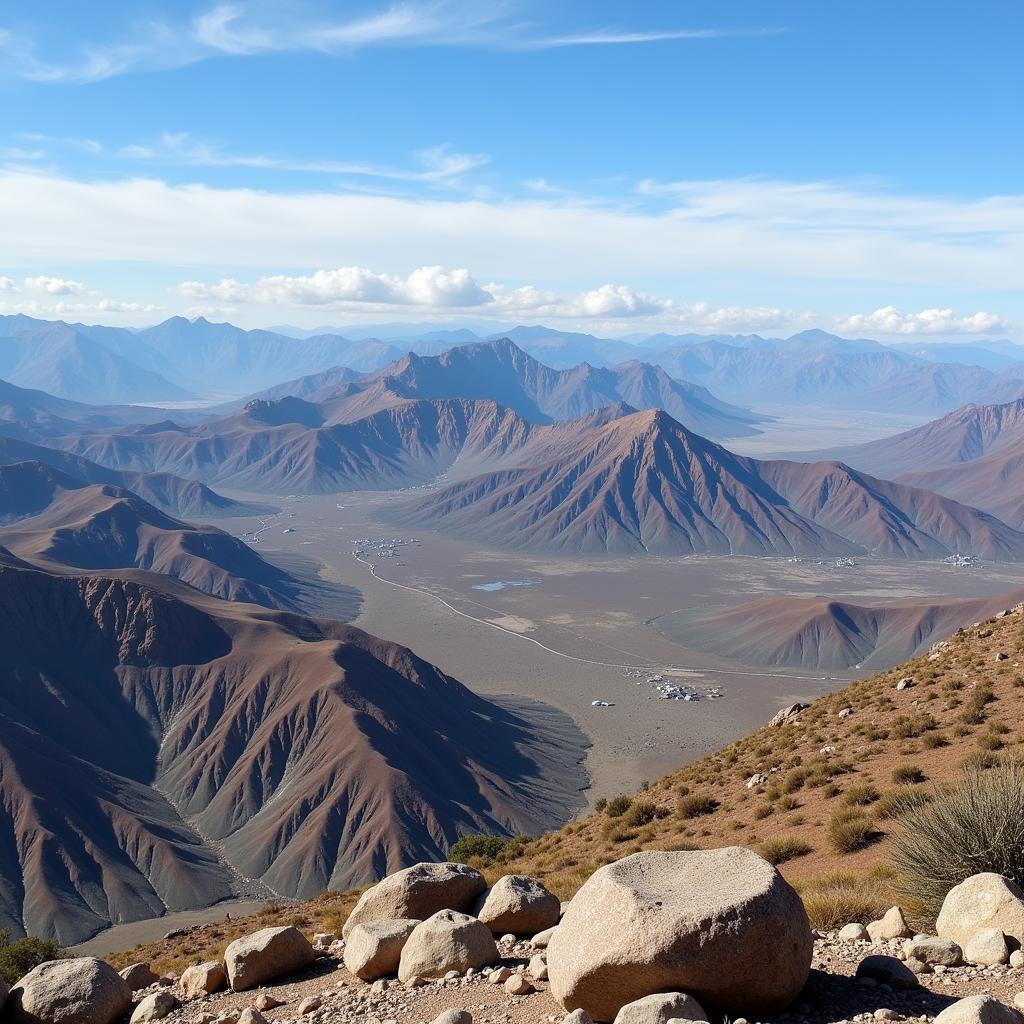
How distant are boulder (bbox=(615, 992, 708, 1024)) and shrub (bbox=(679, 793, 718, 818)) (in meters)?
18.6

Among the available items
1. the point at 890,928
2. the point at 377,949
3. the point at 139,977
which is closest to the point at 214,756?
the point at 139,977

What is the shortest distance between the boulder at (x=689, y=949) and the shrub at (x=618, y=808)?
19315mm

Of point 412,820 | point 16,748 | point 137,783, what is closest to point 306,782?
point 412,820

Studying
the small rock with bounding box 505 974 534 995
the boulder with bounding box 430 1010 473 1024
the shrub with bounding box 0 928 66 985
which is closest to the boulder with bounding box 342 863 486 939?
the small rock with bounding box 505 974 534 995

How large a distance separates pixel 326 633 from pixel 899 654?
11533cm

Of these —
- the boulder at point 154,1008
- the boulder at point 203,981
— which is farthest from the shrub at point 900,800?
the boulder at point 154,1008

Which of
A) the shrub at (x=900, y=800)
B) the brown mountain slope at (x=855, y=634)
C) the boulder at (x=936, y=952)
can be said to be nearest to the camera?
the boulder at (x=936, y=952)

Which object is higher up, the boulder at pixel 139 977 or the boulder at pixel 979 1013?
the boulder at pixel 979 1013

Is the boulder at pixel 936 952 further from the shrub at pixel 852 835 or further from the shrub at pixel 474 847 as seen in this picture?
the shrub at pixel 474 847

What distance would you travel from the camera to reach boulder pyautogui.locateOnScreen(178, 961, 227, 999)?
15523mm

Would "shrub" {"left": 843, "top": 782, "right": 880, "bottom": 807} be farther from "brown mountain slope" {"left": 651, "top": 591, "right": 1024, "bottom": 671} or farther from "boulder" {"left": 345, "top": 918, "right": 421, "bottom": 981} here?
"brown mountain slope" {"left": 651, "top": 591, "right": 1024, "bottom": 671}

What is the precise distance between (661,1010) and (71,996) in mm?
10498

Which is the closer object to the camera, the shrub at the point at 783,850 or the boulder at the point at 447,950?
the boulder at the point at 447,950

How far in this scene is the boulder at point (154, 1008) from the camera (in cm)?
1471
